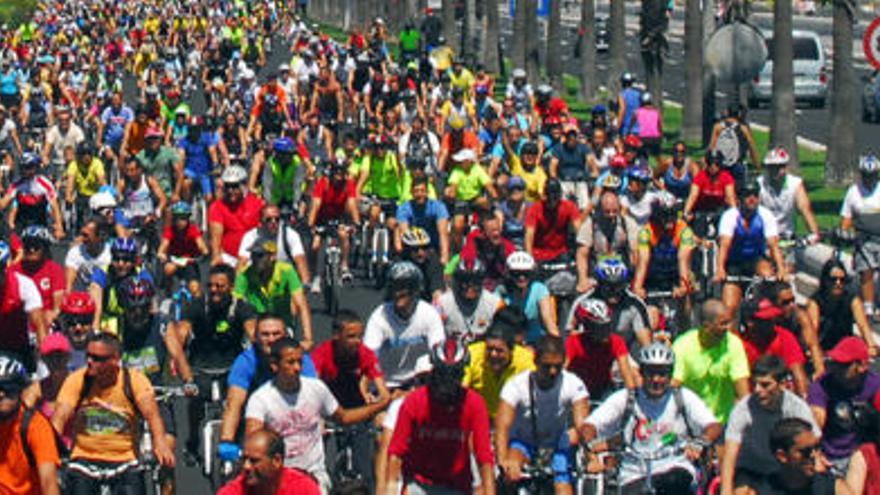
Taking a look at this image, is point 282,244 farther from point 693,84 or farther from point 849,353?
point 693,84

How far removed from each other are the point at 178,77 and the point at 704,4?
15107mm

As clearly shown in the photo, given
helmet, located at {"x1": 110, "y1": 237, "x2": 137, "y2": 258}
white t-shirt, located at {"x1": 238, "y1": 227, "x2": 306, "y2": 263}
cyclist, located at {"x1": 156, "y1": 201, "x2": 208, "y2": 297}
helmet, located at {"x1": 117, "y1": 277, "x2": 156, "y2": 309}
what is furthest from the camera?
cyclist, located at {"x1": 156, "y1": 201, "x2": 208, "y2": 297}

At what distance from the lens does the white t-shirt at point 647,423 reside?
38.1 feet

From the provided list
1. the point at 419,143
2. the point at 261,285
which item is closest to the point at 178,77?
the point at 419,143

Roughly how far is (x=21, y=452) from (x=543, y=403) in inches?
112

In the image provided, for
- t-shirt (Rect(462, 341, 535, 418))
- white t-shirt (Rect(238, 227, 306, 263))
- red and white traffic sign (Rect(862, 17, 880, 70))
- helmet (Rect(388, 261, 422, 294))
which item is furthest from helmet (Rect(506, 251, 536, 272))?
red and white traffic sign (Rect(862, 17, 880, 70))

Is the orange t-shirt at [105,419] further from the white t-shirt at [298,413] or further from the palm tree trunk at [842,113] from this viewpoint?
the palm tree trunk at [842,113]

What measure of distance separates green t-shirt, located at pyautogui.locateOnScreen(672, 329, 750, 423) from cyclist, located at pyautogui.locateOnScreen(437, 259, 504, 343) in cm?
175

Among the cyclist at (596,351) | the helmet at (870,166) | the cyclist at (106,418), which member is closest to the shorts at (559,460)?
the cyclist at (596,351)

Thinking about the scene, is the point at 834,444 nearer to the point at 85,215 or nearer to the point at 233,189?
the point at 233,189

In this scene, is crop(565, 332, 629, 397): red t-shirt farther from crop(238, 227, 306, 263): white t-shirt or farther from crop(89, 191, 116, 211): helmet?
crop(89, 191, 116, 211): helmet

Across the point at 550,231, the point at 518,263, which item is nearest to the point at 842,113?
the point at 550,231

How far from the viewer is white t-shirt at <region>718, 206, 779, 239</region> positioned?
58.7 feet

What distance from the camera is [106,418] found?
11.9 meters
